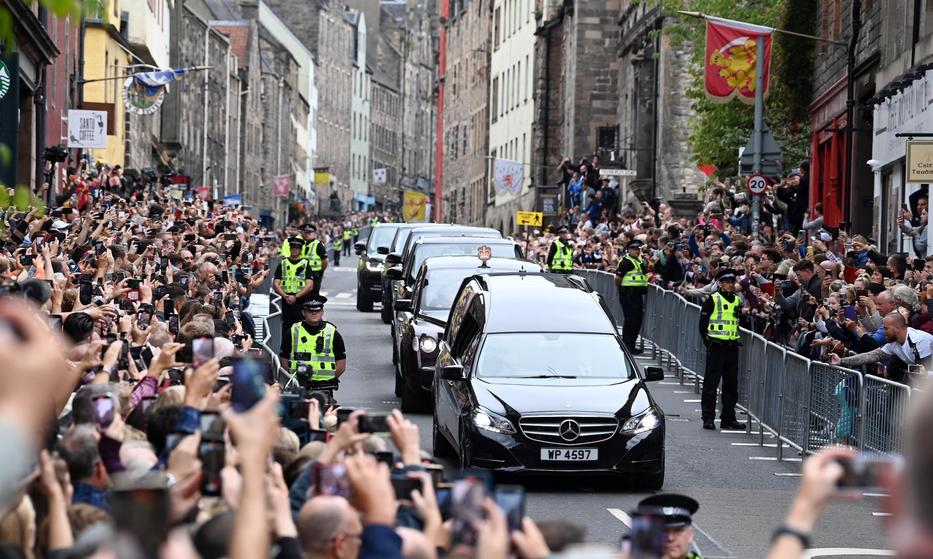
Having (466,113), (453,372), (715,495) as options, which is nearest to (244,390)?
(453,372)

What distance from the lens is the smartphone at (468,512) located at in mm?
4461

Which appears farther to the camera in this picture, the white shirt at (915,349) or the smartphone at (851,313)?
the smartphone at (851,313)

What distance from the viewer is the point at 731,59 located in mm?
35469

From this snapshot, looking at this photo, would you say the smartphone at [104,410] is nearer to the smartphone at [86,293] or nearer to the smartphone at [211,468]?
the smartphone at [211,468]

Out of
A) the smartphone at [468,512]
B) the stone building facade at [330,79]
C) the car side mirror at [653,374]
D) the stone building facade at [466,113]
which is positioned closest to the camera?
the smartphone at [468,512]

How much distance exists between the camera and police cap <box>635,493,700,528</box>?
7.13 m

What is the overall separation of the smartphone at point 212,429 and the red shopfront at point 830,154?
2910cm

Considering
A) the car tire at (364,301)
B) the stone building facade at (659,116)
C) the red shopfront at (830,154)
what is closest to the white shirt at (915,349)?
the red shopfront at (830,154)

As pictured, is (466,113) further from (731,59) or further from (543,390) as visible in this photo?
(543,390)

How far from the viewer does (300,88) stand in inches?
4973

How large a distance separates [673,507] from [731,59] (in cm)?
2840

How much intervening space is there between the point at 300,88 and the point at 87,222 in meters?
107

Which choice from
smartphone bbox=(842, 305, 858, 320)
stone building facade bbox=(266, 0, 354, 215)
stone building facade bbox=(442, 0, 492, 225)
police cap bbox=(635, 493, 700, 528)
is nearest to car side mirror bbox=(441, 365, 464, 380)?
smartphone bbox=(842, 305, 858, 320)

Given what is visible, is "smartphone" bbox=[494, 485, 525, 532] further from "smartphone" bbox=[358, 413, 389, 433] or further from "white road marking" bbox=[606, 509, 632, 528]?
"white road marking" bbox=[606, 509, 632, 528]
